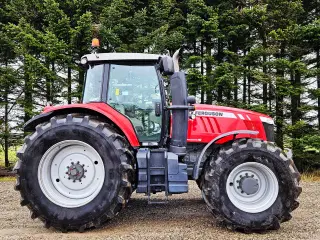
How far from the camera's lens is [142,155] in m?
4.63

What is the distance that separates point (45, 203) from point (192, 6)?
1103 cm

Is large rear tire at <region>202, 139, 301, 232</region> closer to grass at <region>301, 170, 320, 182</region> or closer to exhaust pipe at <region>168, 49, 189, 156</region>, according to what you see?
exhaust pipe at <region>168, 49, 189, 156</region>

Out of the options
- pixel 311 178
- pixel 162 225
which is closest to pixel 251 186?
pixel 162 225

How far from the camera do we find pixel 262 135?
5.16 m

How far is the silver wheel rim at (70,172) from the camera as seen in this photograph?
4480 millimetres

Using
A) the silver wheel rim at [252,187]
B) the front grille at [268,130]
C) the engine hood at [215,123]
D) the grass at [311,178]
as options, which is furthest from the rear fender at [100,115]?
the grass at [311,178]

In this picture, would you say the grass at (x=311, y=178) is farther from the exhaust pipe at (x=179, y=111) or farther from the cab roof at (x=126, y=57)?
the cab roof at (x=126, y=57)

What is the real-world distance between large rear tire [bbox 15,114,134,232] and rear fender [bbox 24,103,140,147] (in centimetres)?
15

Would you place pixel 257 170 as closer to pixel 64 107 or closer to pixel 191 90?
pixel 64 107

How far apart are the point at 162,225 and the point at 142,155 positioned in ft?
3.15

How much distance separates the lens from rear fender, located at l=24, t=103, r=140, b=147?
464 cm

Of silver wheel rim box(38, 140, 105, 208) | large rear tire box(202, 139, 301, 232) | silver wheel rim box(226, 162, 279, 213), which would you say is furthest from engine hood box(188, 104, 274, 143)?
silver wheel rim box(38, 140, 105, 208)

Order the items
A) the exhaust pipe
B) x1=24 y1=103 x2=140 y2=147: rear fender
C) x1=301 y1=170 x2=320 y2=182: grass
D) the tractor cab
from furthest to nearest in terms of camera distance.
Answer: x1=301 y1=170 x2=320 y2=182: grass → the tractor cab → the exhaust pipe → x1=24 y1=103 x2=140 y2=147: rear fender

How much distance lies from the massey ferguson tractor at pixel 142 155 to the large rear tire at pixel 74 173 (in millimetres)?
12
